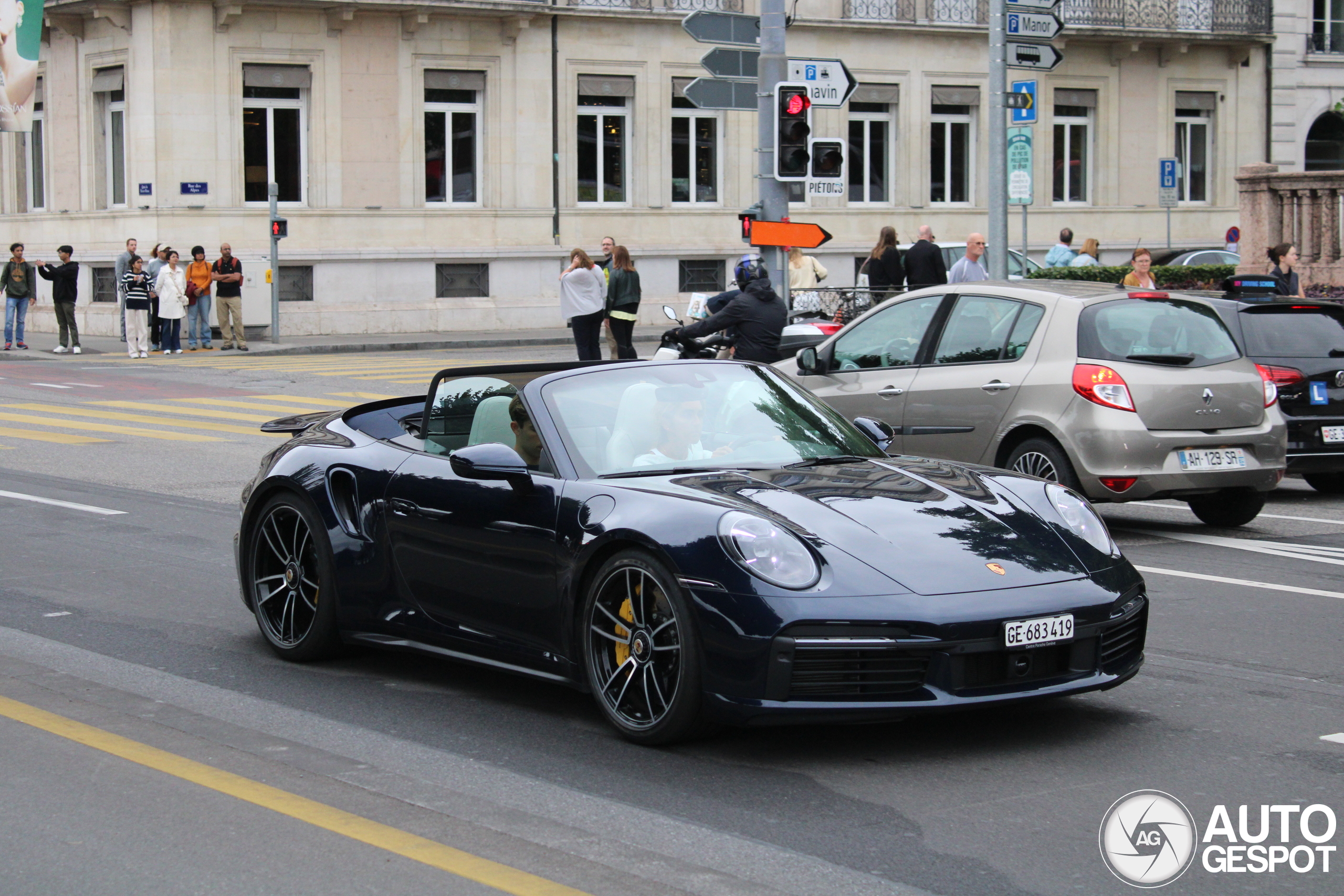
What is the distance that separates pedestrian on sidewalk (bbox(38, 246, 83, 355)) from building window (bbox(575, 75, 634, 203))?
11.3 metres

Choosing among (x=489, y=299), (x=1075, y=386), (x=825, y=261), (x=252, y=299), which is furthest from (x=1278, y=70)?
(x=1075, y=386)

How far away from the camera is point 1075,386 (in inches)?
393

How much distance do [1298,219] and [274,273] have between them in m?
17.6

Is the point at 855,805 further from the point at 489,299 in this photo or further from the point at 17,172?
the point at 17,172

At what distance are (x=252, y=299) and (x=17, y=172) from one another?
25.9 feet

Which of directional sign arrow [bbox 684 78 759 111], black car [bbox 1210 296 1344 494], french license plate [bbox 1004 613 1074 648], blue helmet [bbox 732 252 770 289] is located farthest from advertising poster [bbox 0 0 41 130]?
french license plate [bbox 1004 613 1074 648]

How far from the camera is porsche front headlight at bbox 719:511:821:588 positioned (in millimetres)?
5180

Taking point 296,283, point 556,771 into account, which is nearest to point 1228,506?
point 556,771

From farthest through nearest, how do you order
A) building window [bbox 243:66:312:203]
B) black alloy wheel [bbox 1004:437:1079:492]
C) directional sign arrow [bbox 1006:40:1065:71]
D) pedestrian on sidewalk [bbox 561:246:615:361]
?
building window [bbox 243:66:312:203] < pedestrian on sidewalk [bbox 561:246:615:361] < directional sign arrow [bbox 1006:40:1065:71] < black alloy wheel [bbox 1004:437:1079:492]

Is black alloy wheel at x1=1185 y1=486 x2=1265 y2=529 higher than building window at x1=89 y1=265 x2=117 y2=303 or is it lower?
lower

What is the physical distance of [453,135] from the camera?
35.1 metres

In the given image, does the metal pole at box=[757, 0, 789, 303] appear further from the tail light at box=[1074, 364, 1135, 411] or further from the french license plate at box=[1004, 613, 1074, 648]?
the french license plate at box=[1004, 613, 1074, 648]

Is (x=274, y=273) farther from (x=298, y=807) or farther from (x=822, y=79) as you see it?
(x=298, y=807)

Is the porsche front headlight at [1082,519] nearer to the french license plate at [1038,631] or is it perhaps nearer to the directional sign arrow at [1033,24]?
the french license plate at [1038,631]
